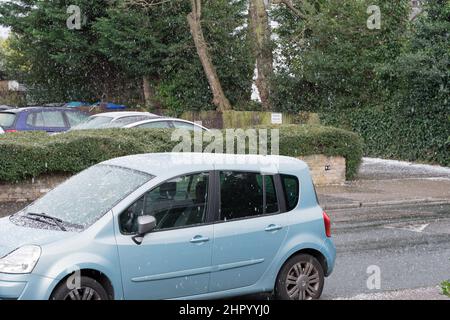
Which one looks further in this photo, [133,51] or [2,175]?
[133,51]

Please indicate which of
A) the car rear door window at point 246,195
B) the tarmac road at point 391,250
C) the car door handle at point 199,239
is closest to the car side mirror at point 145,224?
the car door handle at point 199,239

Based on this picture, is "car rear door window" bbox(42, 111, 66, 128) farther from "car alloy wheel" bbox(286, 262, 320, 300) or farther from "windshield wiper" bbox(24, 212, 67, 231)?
"car alloy wheel" bbox(286, 262, 320, 300)

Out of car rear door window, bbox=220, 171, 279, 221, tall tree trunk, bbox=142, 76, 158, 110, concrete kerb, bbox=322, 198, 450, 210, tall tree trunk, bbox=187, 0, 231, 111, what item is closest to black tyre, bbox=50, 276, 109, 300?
car rear door window, bbox=220, 171, 279, 221

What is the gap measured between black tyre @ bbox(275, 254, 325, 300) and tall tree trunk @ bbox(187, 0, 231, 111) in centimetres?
2265

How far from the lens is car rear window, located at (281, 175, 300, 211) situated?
7.96 m

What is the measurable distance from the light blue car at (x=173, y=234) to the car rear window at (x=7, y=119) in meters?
13.1

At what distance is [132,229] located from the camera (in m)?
6.88

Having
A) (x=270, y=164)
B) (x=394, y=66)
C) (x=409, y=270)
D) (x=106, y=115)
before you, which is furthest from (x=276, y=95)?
(x=270, y=164)

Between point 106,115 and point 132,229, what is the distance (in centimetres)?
1410

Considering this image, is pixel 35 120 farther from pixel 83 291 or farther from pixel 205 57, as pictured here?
pixel 83 291

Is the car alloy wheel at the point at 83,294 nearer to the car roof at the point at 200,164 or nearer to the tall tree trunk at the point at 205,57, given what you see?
the car roof at the point at 200,164

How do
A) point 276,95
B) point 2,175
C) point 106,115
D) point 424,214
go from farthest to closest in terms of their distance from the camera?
point 276,95 < point 106,115 < point 424,214 < point 2,175

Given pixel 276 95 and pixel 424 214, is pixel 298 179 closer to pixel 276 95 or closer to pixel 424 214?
pixel 424 214

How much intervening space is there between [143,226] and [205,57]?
23923 mm
